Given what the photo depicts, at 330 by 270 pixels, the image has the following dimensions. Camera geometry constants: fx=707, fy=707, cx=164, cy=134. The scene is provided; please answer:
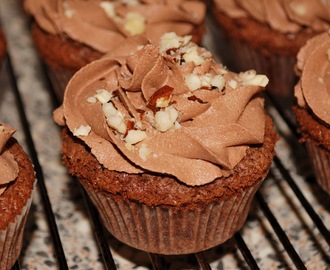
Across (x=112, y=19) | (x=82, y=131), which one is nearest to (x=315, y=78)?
(x=82, y=131)

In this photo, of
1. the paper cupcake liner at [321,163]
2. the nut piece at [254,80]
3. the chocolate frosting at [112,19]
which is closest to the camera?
the nut piece at [254,80]

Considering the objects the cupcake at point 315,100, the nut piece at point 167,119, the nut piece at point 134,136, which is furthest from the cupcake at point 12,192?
the cupcake at point 315,100

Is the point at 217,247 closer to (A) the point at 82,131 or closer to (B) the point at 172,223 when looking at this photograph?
(B) the point at 172,223

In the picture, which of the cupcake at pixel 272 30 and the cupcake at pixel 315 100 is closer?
the cupcake at pixel 315 100

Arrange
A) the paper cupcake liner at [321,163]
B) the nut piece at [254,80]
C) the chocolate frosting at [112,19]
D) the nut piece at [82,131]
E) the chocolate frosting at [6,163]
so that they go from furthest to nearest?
the chocolate frosting at [112,19] → the paper cupcake liner at [321,163] → the nut piece at [254,80] → the nut piece at [82,131] → the chocolate frosting at [6,163]

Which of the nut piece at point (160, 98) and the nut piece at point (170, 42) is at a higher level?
the nut piece at point (170, 42)

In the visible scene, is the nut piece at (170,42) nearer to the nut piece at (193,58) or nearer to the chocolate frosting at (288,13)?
the nut piece at (193,58)
